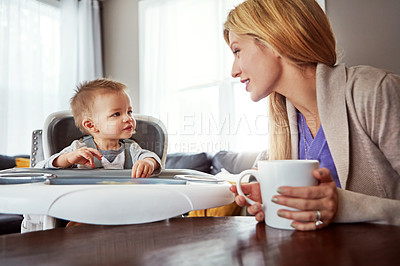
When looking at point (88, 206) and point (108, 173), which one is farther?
point (108, 173)

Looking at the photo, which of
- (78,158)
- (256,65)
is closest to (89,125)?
(78,158)

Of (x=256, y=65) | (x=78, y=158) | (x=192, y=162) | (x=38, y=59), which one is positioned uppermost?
(x=38, y=59)

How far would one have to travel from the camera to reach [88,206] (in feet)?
1.26

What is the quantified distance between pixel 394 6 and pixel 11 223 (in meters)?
2.45

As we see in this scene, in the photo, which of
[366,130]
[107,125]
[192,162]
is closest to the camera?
[366,130]

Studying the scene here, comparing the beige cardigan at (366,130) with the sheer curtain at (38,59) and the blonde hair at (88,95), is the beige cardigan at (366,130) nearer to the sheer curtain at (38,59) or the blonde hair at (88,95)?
the blonde hair at (88,95)

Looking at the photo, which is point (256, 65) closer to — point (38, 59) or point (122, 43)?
point (38, 59)

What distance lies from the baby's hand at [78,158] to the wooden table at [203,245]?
1.20 feet

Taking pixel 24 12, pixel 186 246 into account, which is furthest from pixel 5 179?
pixel 24 12

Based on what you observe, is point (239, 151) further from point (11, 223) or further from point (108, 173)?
point (108, 173)

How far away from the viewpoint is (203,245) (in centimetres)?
32

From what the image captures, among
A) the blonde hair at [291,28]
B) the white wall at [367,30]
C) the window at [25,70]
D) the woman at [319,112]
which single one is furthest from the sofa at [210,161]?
the blonde hair at [291,28]

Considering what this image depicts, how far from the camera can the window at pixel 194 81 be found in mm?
2557

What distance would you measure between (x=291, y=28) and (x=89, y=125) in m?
0.58
